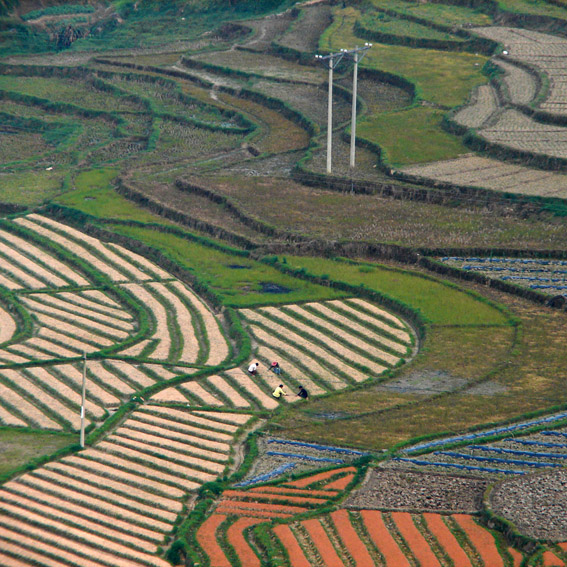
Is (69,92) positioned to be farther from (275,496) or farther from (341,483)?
(275,496)

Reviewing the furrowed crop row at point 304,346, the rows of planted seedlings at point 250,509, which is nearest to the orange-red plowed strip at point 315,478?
the rows of planted seedlings at point 250,509

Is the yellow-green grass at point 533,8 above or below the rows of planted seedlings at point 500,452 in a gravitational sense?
above

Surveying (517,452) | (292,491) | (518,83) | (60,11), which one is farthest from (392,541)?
(60,11)

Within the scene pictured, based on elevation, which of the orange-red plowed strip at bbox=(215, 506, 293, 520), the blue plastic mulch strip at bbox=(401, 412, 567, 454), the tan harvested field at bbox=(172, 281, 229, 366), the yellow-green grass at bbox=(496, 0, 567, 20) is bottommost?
the tan harvested field at bbox=(172, 281, 229, 366)

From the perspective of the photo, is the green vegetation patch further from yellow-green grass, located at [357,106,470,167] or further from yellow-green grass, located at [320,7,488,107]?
yellow-green grass, located at [357,106,470,167]

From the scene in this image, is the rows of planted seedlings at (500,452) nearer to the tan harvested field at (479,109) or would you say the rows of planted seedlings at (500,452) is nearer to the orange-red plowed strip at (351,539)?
the orange-red plowed strip at (351,539)

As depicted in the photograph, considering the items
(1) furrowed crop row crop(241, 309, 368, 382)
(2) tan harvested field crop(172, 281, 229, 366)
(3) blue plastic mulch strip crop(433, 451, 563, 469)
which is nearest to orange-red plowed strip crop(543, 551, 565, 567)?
(3) blue plastic mulch strip crop(433, 451, 563, 469)
